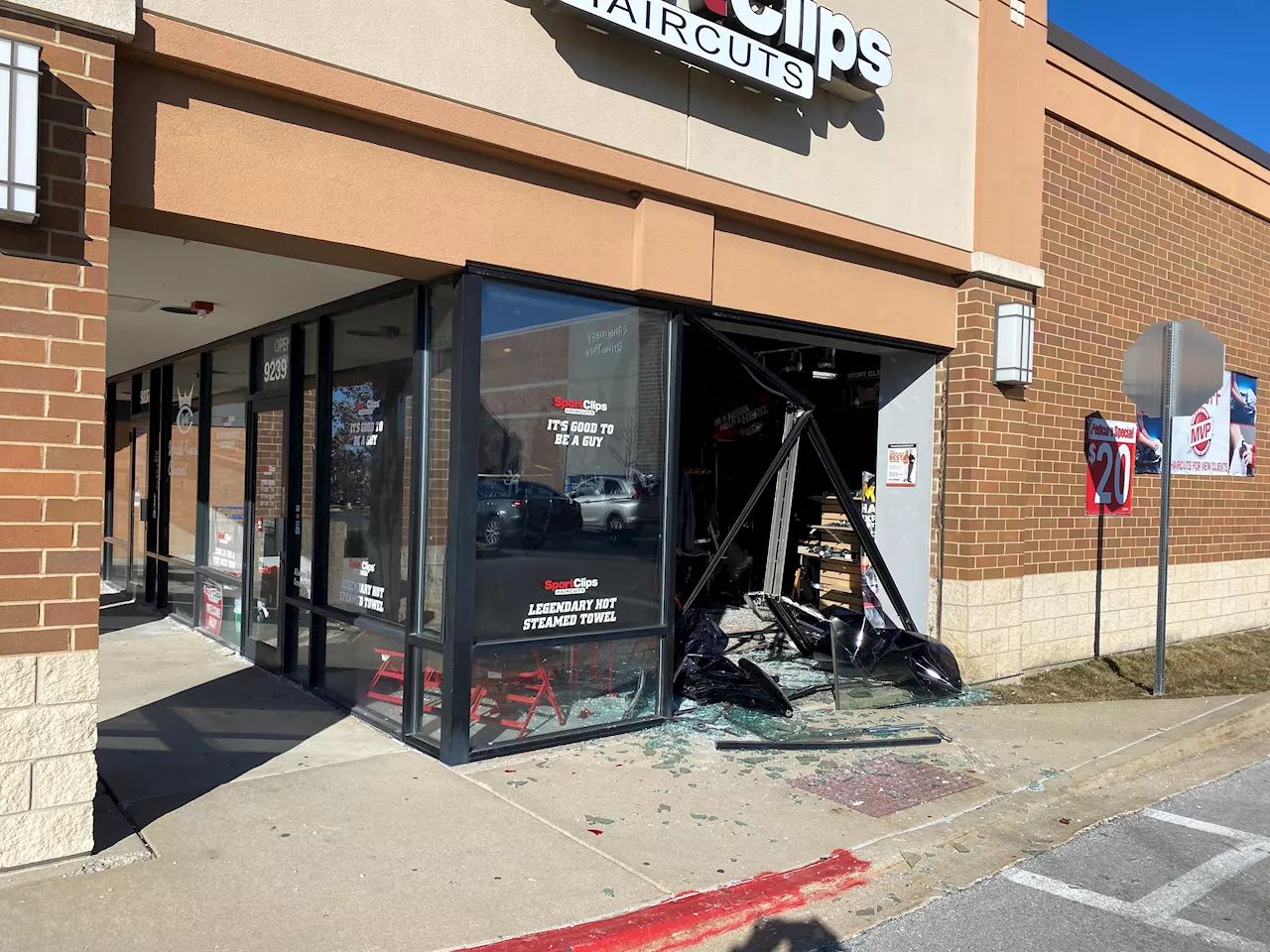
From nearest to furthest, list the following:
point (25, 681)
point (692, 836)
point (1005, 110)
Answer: point (25, 681), point (692, 836), point (1005, 110)

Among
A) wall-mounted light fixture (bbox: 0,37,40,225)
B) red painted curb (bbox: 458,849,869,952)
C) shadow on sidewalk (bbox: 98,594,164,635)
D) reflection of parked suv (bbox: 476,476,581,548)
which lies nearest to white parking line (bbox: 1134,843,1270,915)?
red painted curb (bbox: 458,849,869,952)

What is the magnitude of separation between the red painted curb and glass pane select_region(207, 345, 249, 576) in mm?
6166

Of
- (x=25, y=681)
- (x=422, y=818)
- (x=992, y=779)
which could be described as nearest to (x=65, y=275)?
(x=25, y=681)

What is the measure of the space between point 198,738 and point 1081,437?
27.2ft

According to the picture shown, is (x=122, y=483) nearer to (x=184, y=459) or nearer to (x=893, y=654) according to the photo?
(x=184, y=459)

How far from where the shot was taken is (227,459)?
30.3 feet

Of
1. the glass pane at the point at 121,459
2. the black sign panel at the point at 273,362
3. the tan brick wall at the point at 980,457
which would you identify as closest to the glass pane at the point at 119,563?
the glass pane at the point at 121,459

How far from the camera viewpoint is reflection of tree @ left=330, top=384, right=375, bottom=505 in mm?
6945

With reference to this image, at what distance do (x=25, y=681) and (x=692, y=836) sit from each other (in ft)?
10.1

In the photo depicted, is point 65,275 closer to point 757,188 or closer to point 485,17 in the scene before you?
point 485,17

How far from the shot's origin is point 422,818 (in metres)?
4.91

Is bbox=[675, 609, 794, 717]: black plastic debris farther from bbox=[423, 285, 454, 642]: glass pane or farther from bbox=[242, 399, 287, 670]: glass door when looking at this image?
bbox=[242, 399, 287, 670]: glass door

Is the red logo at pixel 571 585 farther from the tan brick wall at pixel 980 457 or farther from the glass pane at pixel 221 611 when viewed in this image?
the glass pane at pixel 221 611

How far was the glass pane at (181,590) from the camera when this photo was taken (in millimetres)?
10120
